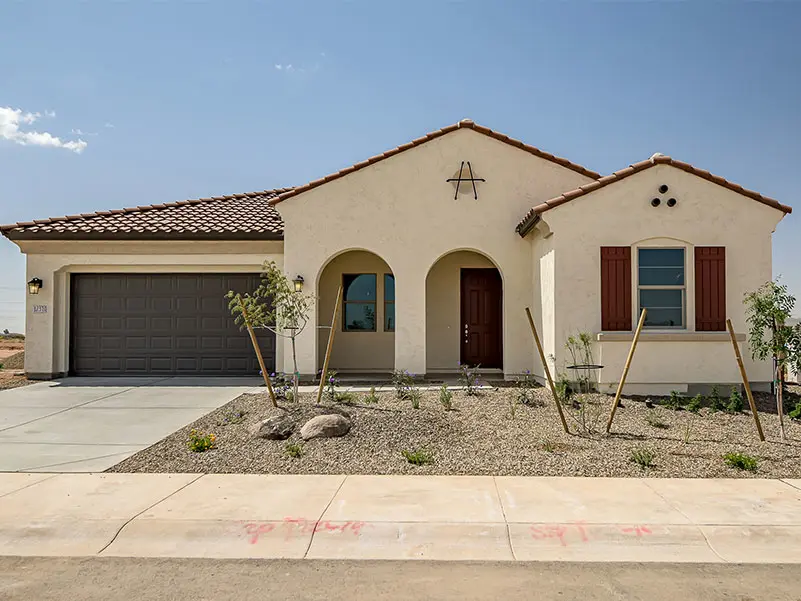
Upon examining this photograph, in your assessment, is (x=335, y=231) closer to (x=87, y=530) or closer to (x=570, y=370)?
(x=570, y=370)

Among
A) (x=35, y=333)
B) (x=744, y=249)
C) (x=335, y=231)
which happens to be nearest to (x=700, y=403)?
(x=744, y=249)

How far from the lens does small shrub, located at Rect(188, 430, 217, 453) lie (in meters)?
7.86

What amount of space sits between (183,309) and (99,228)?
8.51 feet

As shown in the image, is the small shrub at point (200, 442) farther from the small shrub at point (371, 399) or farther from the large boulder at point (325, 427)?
the small shrub at point (371, 399)

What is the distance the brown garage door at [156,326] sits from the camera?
571 inches

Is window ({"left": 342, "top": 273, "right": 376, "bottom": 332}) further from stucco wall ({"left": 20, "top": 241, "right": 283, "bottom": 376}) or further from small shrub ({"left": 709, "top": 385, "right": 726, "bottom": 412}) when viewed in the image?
small shrub ({"left": 709, "top": 385, "right": 726, "bottom": 412})

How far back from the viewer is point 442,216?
43.5ft

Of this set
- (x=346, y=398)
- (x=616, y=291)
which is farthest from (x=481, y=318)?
(x=346, y=398)

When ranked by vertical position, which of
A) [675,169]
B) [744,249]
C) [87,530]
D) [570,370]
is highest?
[675,169]

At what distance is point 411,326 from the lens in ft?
43.5

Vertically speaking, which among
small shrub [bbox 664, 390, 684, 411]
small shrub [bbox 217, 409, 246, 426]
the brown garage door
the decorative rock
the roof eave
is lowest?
small shrub [bbox 217, 409, 246, 426]

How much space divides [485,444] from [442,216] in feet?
21.0

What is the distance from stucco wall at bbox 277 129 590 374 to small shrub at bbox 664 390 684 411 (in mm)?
3148

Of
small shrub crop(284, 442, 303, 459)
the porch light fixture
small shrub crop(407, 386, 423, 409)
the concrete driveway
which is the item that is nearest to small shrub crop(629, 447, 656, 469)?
small shrub crop(407, 386, 423, 409)
